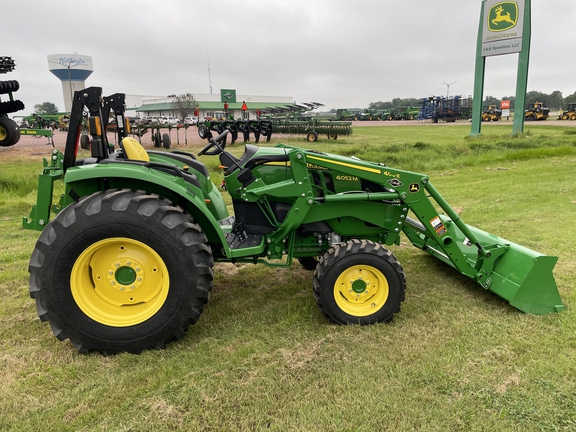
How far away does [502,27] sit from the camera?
66.2 feet

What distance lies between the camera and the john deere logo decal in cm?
1983

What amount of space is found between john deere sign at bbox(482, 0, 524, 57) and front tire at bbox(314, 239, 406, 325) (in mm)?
20913

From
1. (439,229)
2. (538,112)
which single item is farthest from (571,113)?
(439,229)

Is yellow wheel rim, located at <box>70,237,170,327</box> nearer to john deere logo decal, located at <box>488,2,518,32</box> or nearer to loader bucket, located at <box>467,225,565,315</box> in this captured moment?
loader bucket, located at <box>467,225,565,315</box>

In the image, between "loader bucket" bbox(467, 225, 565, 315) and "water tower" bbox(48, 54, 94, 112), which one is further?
"water tower" bbox(48, 54, 94, 112)

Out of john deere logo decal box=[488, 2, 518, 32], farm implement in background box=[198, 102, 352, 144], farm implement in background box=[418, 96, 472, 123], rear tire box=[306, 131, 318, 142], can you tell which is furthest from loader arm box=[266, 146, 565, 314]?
farm implement in background box=[418, 96, 472, 123]

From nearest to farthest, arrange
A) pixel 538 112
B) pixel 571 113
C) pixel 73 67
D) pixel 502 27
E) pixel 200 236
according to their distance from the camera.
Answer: pixel 200 236 → pixel 502 27 → pixel 571 113 → pixel 538 112 → pixel 73 67

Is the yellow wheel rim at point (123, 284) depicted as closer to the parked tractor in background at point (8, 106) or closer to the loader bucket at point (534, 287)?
the loader bucket at point (534, 287)

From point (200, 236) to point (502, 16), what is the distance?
2241 centimetres

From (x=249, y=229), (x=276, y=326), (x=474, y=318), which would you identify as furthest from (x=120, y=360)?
(x=474, y=318)

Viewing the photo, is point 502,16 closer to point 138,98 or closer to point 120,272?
point 120,272

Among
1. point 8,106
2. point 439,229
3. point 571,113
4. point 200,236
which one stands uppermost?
point 571,113

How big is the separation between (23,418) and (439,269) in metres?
3.95

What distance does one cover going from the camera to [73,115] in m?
3.36
